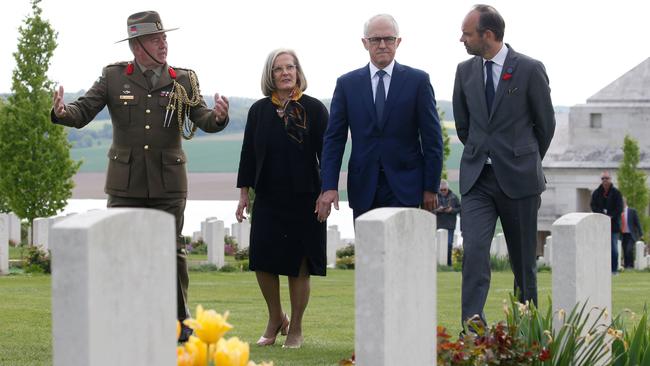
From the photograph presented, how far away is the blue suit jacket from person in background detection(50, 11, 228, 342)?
0.83 metres

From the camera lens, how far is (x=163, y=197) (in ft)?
30.0

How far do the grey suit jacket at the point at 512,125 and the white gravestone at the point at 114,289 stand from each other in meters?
4.53

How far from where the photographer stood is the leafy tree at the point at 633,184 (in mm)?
63906

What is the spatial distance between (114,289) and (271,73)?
17.2ft

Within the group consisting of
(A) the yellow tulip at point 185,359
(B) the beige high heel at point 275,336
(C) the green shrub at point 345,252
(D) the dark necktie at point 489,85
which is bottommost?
(B) the beige high heel at point 275,336

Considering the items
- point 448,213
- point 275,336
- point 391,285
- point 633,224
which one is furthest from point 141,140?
point 633,224

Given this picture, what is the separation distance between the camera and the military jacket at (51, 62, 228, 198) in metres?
9.12

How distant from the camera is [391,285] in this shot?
5566 millimetres

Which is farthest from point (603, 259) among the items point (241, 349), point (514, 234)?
point (241, 349)

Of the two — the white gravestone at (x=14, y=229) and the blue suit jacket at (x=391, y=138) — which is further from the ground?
the blue suit jacket at (x=391, y=138)

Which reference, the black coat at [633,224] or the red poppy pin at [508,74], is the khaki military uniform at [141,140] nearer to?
the red poppy pin at [508,74]

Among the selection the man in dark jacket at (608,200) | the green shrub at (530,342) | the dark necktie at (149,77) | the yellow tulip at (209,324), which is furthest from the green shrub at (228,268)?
the yellow tulip at (209,324)

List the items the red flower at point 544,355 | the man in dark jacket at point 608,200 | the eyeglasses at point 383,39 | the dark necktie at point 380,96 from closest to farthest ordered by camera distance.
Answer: the red flower at point 544,355
the eyeglasses at point 383,39
the dark necktie at point 380,96
the man in dark jacket at point 608,200

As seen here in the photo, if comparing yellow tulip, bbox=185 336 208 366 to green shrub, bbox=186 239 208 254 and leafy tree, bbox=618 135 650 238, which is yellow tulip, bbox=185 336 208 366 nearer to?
green shrub, bbox=186 239 208 254
